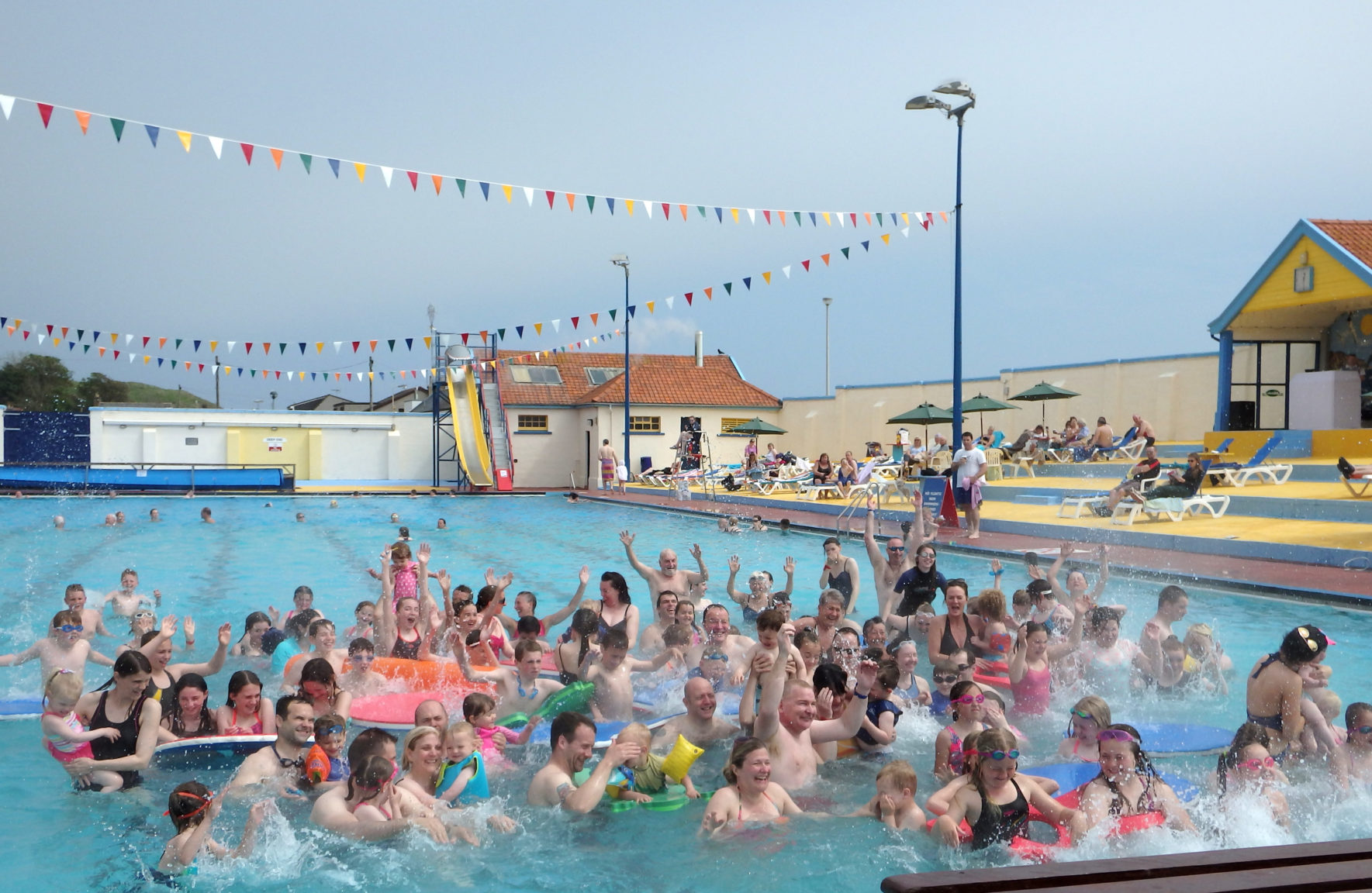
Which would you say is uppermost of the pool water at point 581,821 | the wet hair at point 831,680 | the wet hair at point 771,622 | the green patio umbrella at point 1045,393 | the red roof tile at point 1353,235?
the red roof tile at point 1353,235

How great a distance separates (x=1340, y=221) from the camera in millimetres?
18625

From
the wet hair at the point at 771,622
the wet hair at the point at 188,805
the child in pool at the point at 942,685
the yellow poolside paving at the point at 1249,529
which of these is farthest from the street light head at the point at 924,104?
the wet hair at the point at 188,805

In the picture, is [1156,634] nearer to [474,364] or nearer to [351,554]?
[351,554]

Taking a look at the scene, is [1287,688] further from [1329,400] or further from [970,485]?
[1329,400]

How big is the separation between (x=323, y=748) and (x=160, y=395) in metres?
91.7

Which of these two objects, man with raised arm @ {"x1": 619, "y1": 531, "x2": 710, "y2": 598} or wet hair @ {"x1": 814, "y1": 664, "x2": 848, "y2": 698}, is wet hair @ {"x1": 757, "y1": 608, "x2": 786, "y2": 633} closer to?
wet hair @ {"x1": 814, "y1": 664, "x2": 848, "y2": 698}

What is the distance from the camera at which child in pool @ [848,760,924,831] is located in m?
4.41

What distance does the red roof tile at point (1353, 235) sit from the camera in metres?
17.6

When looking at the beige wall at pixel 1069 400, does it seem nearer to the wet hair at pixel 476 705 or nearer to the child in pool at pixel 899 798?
the child in pool at pixel 899 798

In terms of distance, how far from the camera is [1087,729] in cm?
508

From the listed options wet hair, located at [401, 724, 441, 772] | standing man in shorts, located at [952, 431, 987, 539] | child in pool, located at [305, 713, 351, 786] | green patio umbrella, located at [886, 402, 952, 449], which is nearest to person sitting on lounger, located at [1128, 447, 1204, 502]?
standing man in shorts, located at [952, 431, 987, 539]

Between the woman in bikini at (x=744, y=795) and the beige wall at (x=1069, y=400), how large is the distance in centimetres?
2015

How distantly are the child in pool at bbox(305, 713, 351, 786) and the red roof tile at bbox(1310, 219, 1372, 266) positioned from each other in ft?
61.7

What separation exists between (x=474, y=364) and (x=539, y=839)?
92.7ft
